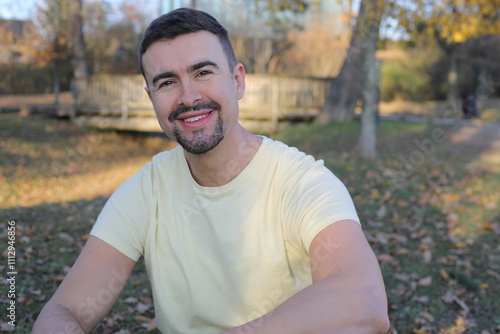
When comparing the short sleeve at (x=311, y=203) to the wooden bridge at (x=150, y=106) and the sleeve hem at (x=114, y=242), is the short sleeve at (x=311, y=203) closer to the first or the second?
the sleeve hem at (x=114, y=242)

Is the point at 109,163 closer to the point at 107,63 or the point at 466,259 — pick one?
the point at 466,259

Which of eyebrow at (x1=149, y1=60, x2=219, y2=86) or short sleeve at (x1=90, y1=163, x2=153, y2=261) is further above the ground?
eyebrow at (x1=149, y1=60, x2=219, y2=86)

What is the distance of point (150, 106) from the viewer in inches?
645

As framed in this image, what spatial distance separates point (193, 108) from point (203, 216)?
0.46 m

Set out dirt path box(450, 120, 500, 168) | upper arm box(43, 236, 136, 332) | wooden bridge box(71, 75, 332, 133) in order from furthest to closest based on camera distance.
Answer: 1. wooden bridge box(71, 75, 332, 133)
2. dirt path box(450, 120, 500, 168)
3. upper arm box(43, 236, 136, 332)

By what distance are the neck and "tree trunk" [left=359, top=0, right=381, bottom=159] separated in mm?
8046

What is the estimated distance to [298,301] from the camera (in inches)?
70.6

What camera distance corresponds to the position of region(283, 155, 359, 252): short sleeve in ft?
6.45

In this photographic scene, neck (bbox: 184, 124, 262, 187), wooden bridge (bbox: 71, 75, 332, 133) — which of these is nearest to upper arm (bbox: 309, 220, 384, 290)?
neck (bbox: 184, 124, 262, 187)

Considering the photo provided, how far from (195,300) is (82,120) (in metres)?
16.5

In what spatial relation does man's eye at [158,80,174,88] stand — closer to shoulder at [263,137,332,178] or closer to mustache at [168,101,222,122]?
mustache at [168,101,222,122]

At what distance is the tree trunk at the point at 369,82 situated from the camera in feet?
34.0

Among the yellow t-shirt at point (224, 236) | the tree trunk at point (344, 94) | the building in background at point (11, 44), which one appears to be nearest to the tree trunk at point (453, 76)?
the tree trunk at point (344, 94)

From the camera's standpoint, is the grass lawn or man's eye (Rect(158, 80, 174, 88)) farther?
the grass lawn
